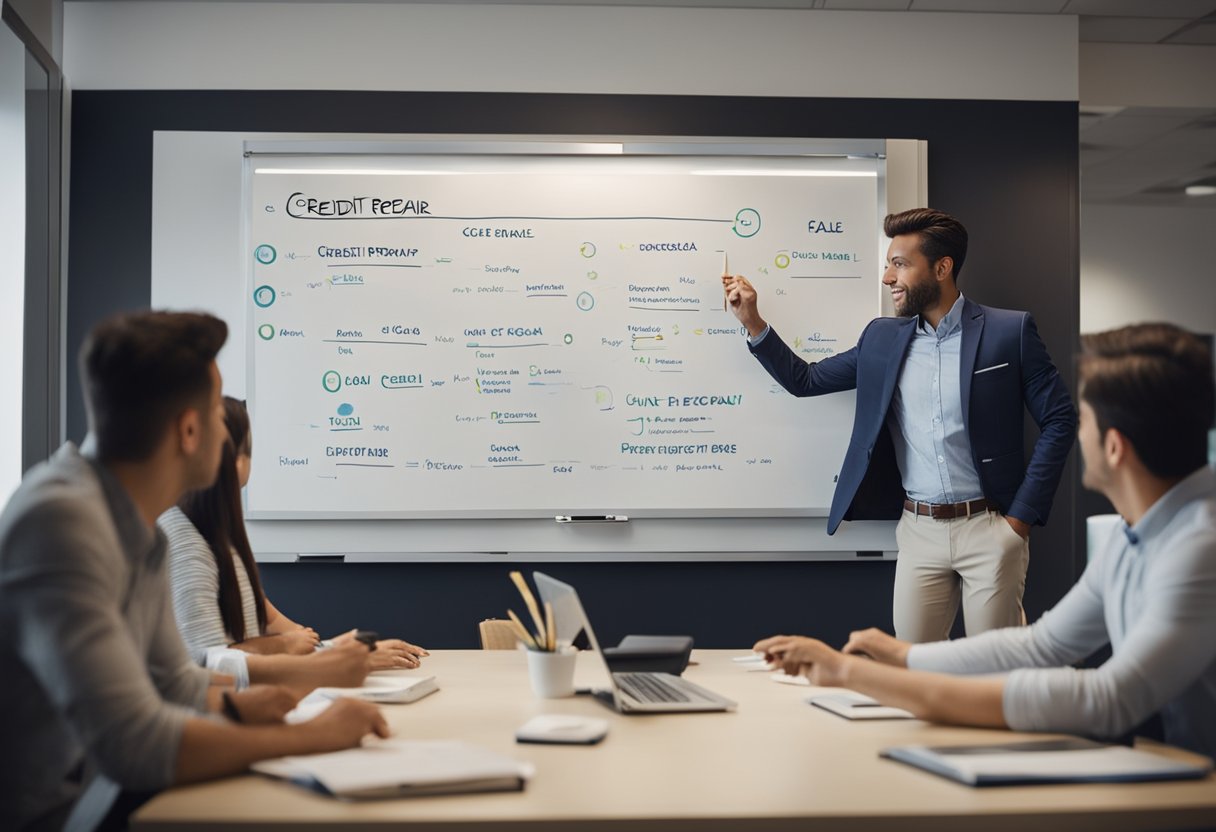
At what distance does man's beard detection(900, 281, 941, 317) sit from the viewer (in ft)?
11.5

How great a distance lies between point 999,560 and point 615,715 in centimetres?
190

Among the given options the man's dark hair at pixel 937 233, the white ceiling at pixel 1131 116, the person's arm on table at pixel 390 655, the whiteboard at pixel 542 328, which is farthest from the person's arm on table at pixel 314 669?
the white ceiling at pixel 1131 116

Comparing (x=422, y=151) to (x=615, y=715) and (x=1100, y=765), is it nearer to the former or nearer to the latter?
(x=615, y=715)

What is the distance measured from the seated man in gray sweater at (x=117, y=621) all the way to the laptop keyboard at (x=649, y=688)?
552 millimetres

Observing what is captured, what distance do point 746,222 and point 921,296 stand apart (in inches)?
30.4

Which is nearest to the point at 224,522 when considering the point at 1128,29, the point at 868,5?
→ the point at 868,5

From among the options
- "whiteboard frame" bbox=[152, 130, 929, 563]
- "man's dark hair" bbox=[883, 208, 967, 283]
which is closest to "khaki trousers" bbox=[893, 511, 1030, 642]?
"whiteboard frame" bbox=[152, 130, 929, 563]

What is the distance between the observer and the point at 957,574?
346 cm

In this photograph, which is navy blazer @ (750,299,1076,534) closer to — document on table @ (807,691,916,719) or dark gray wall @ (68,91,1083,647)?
dark gray wall @ (68,91,1083,647)

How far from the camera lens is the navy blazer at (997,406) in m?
3.37

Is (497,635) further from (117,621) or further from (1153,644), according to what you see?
(1153,644)

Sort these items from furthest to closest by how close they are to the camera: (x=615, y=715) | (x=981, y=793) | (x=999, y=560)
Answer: (x=999, y=560), (x=615, y=715), (x=981, y=793)

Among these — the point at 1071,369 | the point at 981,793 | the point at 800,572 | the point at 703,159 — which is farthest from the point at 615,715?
the point at 1071,369

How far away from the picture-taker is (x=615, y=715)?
1833mm
